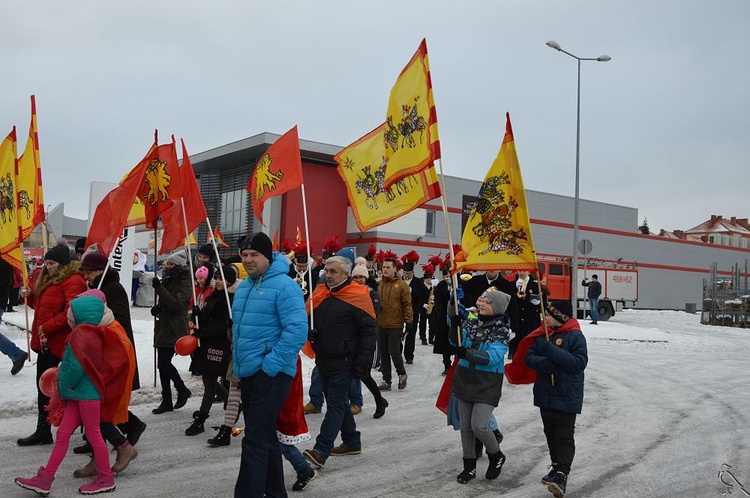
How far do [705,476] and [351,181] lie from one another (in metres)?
4.77

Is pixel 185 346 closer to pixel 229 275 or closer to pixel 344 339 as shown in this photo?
pixel 229 275

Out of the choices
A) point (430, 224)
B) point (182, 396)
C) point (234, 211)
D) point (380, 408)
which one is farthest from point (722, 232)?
point (182, 396)

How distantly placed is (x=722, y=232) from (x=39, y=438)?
317 ft

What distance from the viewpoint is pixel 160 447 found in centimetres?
655

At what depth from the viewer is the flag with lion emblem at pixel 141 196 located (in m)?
7.18

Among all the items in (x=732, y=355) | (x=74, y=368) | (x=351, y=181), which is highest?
(x=351, y=181)

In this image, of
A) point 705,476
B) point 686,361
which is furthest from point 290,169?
point 686,361

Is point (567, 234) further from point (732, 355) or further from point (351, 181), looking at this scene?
point (351, 181)

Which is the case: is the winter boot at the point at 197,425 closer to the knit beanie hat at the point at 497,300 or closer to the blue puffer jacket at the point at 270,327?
the blue puffer jacket at the point at 270,327

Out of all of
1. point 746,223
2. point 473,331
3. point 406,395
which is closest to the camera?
point 473,331

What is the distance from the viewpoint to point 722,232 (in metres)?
89.4

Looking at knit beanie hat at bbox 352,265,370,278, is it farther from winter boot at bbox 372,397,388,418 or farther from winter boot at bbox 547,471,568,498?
winter boot at bbox 547,471,568,498

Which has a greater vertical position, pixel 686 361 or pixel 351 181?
pixel 351 181

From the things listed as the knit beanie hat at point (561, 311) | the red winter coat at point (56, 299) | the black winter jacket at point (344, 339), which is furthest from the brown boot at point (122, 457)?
the knit beanie hat at point (561, 311)
